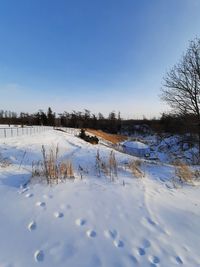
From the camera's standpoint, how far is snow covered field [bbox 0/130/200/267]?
2.88m

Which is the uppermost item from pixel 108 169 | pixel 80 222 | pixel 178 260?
pixel 108 169

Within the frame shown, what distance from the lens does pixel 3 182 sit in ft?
16.7

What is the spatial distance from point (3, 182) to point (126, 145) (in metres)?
28.5

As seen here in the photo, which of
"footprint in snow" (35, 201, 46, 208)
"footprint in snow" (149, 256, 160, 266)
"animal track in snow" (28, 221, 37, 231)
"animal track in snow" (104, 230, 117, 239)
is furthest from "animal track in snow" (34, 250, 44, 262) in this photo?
"footprint in snow" (149, 256, 160, 266)

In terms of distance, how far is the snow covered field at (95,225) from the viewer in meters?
2.88

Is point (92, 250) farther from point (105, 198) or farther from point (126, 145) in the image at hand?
point (126, 145)

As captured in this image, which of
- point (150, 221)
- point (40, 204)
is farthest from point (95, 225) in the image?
point (40, 204)

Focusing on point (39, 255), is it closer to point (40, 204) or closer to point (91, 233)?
point (91, 233)

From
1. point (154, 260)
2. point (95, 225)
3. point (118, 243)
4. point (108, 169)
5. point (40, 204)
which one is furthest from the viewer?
point (108, 169)

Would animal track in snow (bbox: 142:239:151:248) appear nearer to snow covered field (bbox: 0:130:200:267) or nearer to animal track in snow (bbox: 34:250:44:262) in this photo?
snow covered field (bbox: 0:130:200:267)

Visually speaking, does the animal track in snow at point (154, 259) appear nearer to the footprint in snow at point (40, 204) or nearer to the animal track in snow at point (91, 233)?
the animal track in snow at point (91, 233)

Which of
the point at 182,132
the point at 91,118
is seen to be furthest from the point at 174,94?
the point at 91,118

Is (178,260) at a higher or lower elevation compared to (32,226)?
lower

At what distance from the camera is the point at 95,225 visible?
3602mm
